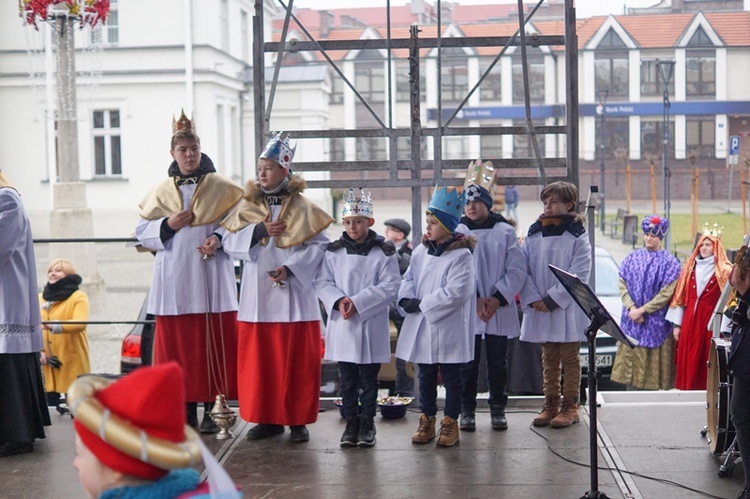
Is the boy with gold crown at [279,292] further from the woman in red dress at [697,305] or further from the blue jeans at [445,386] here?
the woman in red dress at [697,305]

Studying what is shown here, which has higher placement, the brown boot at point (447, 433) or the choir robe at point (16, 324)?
the choir robe at point (16, 324)

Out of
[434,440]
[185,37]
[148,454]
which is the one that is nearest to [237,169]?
[185,37]

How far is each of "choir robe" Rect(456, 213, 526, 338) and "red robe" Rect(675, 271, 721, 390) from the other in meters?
2.10

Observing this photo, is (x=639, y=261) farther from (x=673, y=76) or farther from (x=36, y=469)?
(x=673, y=76)

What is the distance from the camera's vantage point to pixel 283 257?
639 cm

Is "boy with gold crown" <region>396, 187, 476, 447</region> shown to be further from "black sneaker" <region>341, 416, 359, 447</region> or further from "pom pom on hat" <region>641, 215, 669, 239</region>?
"pom pom on hat" <region>641, 215, 669, 239</region>

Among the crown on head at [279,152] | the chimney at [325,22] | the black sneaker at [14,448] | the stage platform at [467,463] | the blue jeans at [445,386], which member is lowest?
the stage platform at [467,463]

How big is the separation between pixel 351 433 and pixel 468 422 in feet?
2.62

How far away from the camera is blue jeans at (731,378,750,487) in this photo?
16.2 ft

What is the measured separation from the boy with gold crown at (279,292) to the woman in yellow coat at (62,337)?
2.18 metres

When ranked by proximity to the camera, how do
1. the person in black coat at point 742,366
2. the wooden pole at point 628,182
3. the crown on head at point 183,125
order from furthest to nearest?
the wooden pole at point 628,182 < the crown on head at point 183,125 < the person in black coat at point 742,366

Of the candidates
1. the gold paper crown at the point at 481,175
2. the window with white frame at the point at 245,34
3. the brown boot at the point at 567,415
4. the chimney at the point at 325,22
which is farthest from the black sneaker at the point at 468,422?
the window with white frame at the point at 245,34

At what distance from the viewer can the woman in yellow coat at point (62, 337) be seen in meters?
8.00

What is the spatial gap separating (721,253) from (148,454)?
6.65 metres
